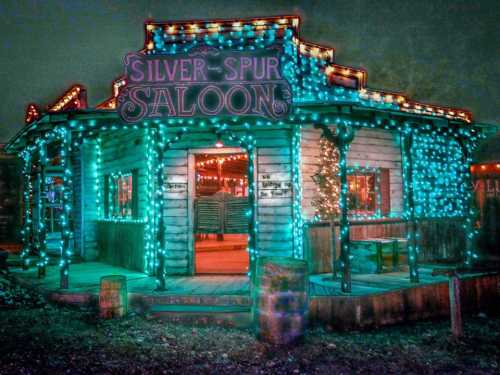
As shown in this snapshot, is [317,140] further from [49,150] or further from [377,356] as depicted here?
[49,150]

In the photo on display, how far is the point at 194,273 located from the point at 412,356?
207 inches

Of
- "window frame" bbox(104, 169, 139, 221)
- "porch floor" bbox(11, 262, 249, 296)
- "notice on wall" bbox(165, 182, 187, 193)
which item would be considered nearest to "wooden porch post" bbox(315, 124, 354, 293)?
"porch floor" bbox(11, 262, 249, 296)

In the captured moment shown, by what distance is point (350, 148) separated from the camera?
1044 cm

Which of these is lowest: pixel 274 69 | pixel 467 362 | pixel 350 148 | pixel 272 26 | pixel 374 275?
pixel 467 362

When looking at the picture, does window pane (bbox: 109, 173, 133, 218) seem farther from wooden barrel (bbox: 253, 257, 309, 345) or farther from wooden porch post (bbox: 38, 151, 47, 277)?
wooden barrel (bbox: 253, 257, 309, 345)

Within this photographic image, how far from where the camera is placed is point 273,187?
930 cm

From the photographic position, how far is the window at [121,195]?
34.5 feet

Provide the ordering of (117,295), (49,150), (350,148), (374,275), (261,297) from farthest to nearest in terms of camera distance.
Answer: (49,150) → (350,148) → (374,275) → (117,295) → (261,297)

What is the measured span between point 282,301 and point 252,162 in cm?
365

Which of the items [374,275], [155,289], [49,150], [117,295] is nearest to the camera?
[117,295]

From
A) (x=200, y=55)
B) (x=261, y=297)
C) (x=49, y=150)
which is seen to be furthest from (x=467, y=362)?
(x=49, y=150)

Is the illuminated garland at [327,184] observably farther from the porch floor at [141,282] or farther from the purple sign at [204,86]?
the porch floor at [141,282]

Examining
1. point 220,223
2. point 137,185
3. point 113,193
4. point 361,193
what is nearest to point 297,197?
point 220,223

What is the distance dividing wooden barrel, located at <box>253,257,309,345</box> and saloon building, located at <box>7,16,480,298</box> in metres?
1.67
